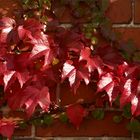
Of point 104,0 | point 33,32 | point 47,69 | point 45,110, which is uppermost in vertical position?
point 104,0

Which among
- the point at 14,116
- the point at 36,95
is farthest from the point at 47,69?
the point at 14,116

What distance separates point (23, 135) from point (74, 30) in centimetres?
43

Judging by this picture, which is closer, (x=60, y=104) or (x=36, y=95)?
(x=36, y=95)

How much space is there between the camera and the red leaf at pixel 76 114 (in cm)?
154

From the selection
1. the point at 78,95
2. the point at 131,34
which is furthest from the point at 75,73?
the point at 131,34

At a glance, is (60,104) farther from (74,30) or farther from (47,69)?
(74,30)

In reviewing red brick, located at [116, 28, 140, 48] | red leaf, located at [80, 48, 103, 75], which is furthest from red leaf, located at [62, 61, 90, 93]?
red brick, located at [116, 28, 140, 48]

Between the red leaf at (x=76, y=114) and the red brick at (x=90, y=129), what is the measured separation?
40 millimetres

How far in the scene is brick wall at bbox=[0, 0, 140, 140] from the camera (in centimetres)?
158

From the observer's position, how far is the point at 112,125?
1582 millimetres

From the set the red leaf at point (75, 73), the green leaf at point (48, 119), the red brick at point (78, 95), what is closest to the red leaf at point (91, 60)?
the red leaf at point (75, 73)

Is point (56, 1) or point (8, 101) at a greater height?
point (56, 1)

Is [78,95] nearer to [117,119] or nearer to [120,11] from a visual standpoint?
[117,119]

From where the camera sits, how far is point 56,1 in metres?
1.61
